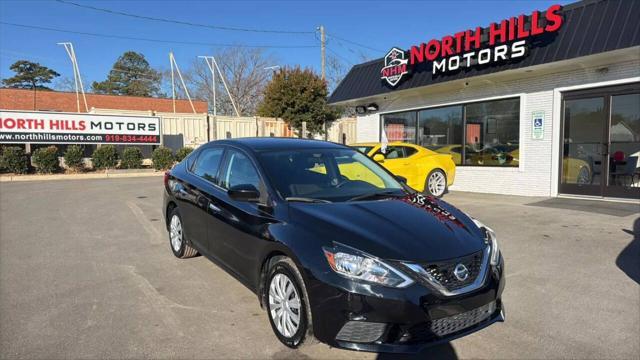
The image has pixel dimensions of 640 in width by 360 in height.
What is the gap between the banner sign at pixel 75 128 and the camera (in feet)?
60.3

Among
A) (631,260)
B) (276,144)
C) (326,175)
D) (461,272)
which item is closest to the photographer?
(461,272)

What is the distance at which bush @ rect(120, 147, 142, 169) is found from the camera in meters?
20.4

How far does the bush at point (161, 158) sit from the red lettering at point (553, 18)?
16.8 metres

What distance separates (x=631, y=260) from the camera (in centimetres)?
537

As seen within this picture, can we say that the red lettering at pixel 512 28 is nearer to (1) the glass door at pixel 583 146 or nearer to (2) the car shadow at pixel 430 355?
(1) the glass door at pixel 583 146

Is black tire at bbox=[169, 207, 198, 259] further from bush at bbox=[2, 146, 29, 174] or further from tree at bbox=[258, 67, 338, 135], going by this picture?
tree at bbox=[258, 67, 338, 135]

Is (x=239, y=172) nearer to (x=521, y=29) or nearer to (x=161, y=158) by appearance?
(x=521, y=29)

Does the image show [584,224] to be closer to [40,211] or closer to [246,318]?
[246,318]

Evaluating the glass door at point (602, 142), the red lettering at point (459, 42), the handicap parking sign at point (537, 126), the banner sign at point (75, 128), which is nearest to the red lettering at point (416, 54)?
the red lettering at point (459, 42)

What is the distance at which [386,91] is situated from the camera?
1436 cm

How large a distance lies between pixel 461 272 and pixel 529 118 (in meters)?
9.67

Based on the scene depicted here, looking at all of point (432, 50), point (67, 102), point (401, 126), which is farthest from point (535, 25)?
point (67, 102)

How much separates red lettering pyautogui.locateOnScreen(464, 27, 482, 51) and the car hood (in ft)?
29.0

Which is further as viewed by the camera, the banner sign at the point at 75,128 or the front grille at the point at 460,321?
the banner sign at the point at 75,128
